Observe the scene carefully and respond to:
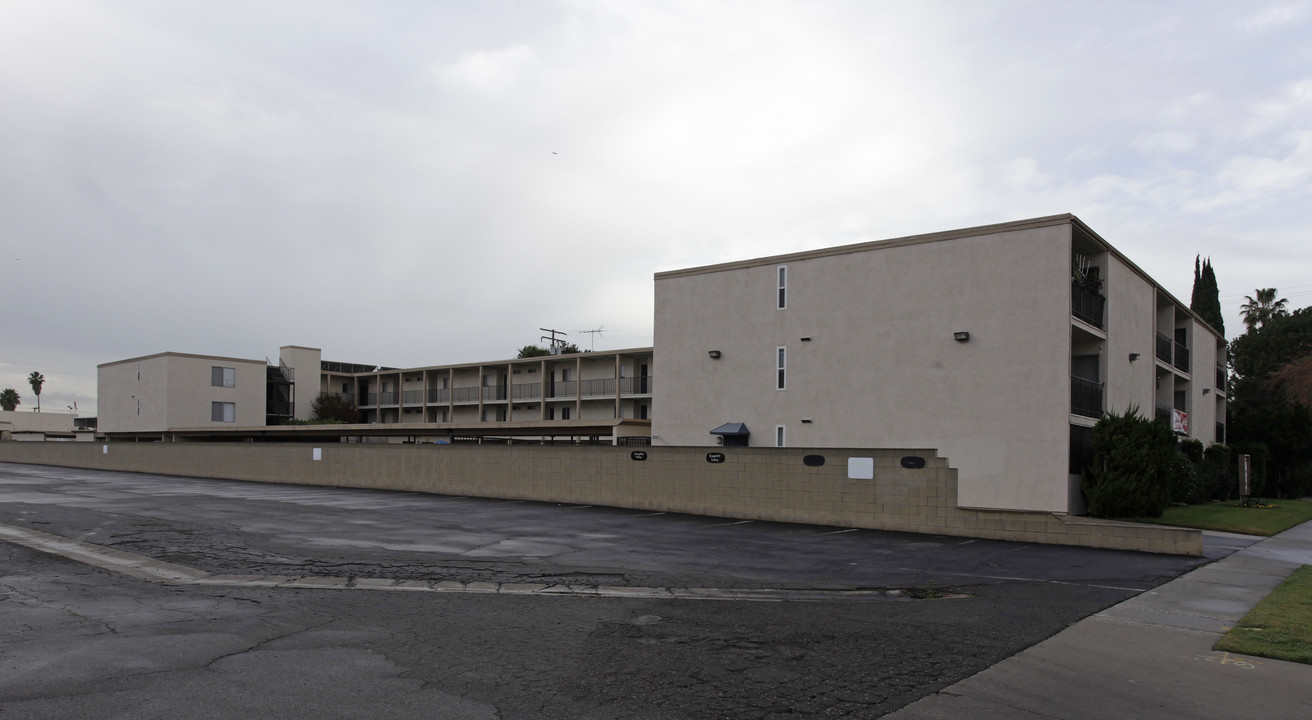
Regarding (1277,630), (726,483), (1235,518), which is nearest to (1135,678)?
(1277,630)

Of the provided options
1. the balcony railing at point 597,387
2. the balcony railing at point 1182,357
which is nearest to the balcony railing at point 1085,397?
the balcony railing at point 1182,357

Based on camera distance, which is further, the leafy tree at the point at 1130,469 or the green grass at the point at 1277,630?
the leafy tree at the point at 1130,469

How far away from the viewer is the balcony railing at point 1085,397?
25422mm

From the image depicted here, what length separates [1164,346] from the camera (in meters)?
35.0

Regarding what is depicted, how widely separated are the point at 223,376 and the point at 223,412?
2875 millimetres

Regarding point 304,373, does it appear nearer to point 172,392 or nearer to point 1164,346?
point 172,392

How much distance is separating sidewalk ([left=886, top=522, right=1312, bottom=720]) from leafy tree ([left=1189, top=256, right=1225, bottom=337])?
69.7 m

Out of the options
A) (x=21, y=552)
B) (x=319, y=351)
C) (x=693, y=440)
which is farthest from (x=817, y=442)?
(x=319, y=351)

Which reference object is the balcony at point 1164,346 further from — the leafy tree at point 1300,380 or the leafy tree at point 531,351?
the leafy tree at point 531,351

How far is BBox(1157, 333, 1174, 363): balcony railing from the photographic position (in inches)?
1351

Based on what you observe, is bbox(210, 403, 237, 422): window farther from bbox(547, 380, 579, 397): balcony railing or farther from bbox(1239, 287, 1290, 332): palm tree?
bbox(1239, 287, 1290, 332): palm tree

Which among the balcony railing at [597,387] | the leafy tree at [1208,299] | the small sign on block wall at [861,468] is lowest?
the small sign on block wall at [861,468]

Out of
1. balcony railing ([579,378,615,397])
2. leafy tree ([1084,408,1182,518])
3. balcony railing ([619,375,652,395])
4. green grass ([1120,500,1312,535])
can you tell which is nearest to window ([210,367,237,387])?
balcony railing ([579,378,615,397])

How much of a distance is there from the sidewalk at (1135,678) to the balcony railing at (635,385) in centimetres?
5060
